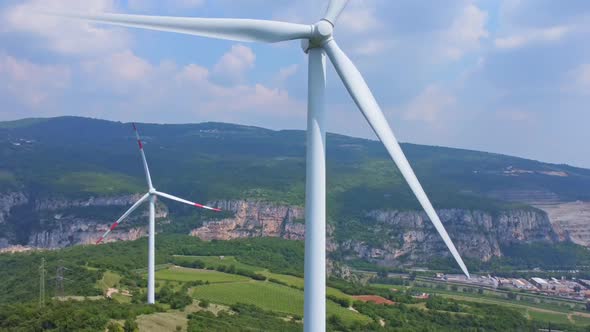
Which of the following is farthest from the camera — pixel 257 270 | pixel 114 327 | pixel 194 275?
pixel 257 270

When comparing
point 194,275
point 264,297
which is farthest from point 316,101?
point 194,275

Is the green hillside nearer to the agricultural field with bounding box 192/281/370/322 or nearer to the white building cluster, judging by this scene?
the agricultural field with bounding box 192/281/370/322

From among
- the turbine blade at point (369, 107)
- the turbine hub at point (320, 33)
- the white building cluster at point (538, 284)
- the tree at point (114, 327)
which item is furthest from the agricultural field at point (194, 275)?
the turbine hub at point (320, 33)

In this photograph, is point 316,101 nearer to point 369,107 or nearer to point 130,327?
point 369,107

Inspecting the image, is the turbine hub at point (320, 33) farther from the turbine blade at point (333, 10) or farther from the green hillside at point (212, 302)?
the green hillside at point (212, 302)

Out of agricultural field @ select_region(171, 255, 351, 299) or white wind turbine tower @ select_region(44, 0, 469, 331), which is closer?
white wind turbine tower @ select_region(44, 0, 469, 331)

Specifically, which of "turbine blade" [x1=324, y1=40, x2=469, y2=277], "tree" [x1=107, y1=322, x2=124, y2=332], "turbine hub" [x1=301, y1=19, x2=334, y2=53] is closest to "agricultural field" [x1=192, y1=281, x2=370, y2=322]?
"tree" [x1=107, y1=322, x2=124, y2=332]

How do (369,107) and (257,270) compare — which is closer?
(369,107)
